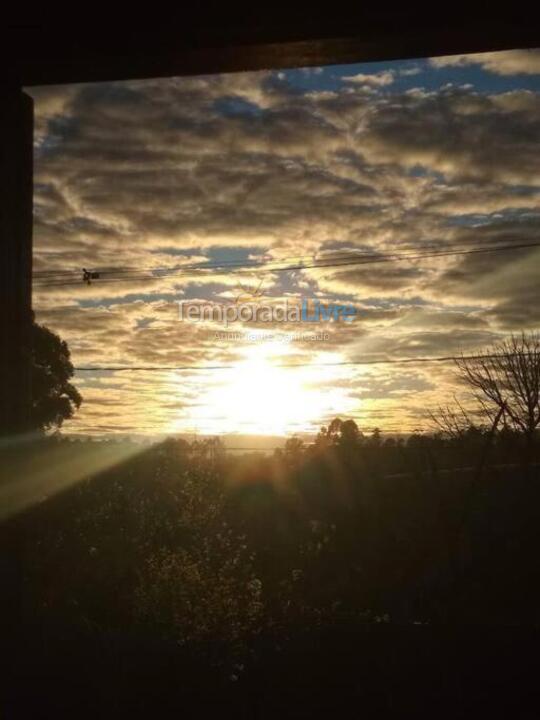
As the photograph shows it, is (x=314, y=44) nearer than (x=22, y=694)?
Yes

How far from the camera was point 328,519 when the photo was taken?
54.2 feet

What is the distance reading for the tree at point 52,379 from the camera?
28531 millimetres

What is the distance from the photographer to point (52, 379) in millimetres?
29500

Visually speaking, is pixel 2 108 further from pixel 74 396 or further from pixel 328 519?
pixel 74 396

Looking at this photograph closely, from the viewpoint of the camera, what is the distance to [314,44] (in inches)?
61.5

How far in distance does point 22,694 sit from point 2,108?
1.53m

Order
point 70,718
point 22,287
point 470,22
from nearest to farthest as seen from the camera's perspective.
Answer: point 470,22 → point 22,287 → point 70,718

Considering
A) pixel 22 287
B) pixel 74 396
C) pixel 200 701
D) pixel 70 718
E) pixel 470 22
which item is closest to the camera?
pixel 470 22

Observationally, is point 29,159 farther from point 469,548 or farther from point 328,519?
point 328,519

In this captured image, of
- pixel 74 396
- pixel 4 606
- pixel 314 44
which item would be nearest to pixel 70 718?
pixel 4 606

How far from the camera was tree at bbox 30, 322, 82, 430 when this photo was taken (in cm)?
2853

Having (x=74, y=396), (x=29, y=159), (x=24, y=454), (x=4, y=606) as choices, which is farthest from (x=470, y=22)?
(x=74, y=396)

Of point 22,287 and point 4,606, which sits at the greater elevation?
point 22,287

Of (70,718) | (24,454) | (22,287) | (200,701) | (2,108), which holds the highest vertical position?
(2,108)
